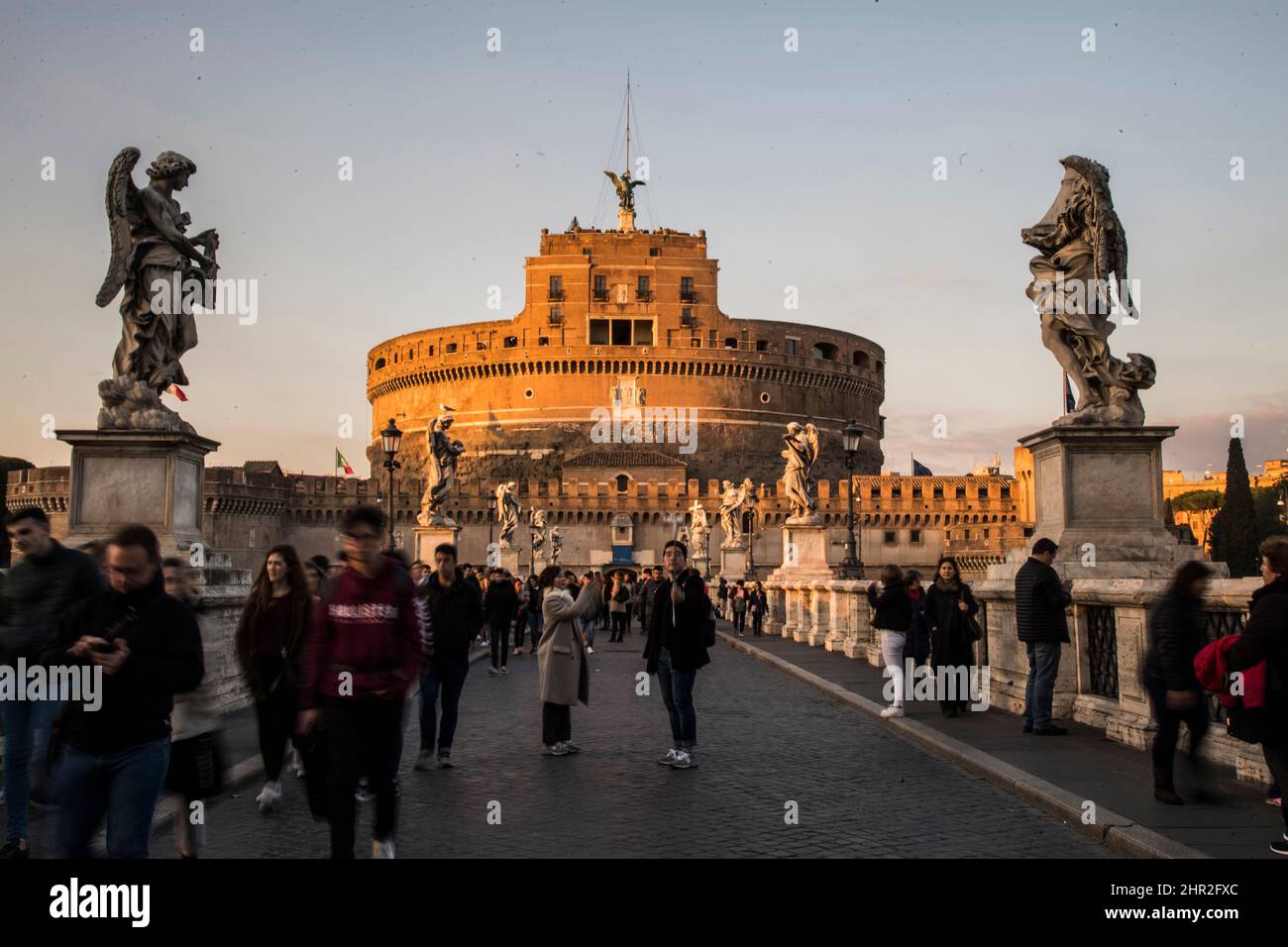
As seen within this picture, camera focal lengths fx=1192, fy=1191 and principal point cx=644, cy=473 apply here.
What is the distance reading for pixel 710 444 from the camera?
78.1 metres

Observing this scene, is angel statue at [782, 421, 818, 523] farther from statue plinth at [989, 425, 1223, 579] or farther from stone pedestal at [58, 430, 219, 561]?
stone pedestal at [58, 430, 219, 561]

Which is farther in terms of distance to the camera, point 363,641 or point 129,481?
point 129,481

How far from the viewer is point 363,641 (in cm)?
453

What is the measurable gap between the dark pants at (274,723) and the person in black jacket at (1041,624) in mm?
4818

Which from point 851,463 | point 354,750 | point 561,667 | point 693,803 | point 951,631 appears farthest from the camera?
point 851,463

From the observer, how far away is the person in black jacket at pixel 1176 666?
5555 millimetres

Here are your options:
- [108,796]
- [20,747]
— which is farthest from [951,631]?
[108,796]

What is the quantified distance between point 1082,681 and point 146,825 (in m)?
6.82

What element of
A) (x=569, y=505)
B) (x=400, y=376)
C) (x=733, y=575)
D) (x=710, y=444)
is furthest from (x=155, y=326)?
(x=400, y=376)

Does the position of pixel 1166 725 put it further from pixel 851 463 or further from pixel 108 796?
pixel 851 463

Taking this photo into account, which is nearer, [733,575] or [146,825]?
[146,825]

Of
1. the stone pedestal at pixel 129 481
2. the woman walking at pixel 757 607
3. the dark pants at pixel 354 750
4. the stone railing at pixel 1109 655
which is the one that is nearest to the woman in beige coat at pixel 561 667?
the stone pedestal at pixel 129 481

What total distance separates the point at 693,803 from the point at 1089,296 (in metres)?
4.94
